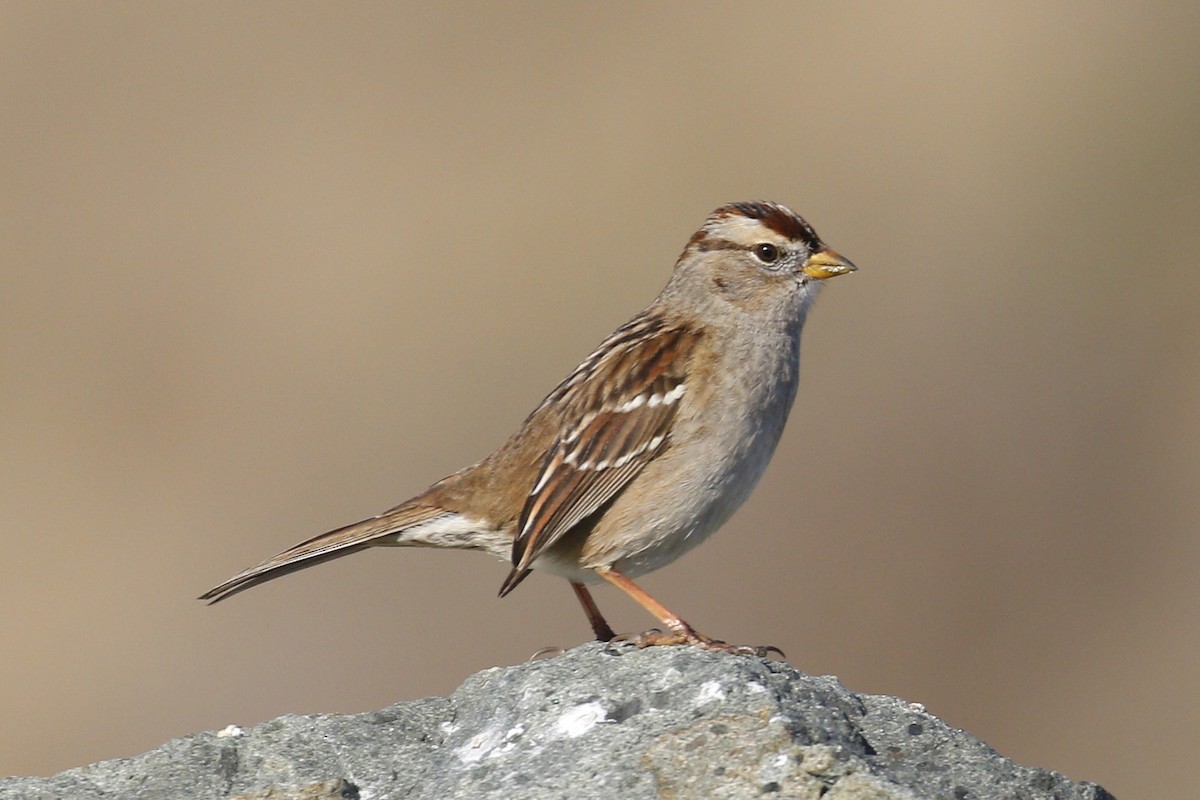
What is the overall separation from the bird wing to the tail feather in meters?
0.49

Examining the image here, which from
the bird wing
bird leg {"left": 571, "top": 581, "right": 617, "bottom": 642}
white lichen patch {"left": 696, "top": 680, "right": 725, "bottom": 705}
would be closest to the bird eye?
the bird wing

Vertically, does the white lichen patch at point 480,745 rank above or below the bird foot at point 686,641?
above

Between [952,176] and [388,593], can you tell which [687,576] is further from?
[952,176]

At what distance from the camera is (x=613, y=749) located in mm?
4996

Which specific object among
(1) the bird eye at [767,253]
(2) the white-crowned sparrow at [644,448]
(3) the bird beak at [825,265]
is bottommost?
(2) the white-crowned sparrow at [644,448]

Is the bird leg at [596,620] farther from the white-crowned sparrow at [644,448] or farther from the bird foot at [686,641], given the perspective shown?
the bird foot at [686,641]

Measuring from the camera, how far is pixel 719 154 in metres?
20.2

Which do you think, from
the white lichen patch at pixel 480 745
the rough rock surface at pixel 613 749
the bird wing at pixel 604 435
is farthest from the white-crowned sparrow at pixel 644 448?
the white lichen patch at pixel 480 745

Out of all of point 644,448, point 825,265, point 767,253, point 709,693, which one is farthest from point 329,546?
point 709,693

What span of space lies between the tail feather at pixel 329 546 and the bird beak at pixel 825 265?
6.06 feet

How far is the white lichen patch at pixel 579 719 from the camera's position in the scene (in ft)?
16.9

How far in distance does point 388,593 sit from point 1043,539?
5829 millimetres

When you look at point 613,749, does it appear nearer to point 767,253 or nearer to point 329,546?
point 329,546

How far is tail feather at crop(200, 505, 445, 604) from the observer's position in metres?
7.08
